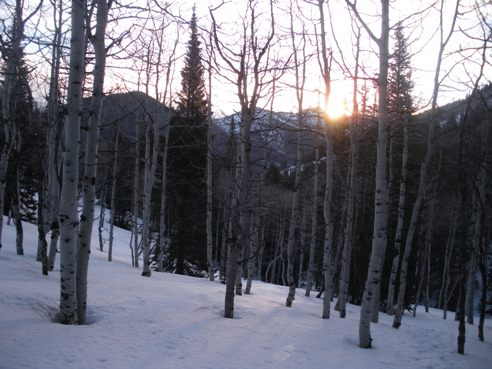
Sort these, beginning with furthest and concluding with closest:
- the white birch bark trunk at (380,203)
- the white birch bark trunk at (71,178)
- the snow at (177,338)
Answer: the white birch bark trunk at (380,203)
the white birch bark trunk at (71,178)
the snow at (177,338)

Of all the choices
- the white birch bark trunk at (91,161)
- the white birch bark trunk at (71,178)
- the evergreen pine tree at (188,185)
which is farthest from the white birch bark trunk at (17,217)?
the evergreen pine tree at (188,185)

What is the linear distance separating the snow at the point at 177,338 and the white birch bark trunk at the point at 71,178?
1.54 ft

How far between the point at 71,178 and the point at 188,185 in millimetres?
17207

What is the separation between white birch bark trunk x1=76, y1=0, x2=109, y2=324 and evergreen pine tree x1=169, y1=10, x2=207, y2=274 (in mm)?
14587

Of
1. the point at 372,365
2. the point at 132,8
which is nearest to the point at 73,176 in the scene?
the point at 132,8

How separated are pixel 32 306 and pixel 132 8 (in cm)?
471

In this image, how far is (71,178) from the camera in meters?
5.69

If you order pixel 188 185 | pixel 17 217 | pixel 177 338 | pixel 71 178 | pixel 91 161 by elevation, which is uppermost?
pixel 188 185

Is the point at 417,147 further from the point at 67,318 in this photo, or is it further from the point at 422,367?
the point at 67,318

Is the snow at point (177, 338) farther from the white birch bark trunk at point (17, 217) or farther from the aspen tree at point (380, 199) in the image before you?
the white birch bark trunk at point (17, 217)

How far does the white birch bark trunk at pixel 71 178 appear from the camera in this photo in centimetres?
565

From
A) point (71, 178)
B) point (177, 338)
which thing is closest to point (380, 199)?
point (177, 338)

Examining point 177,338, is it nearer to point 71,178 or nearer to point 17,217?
point 71,178

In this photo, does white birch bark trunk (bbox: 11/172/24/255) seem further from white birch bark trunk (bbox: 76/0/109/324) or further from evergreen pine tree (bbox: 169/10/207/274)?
evergreen pine tree (bbox: 169/10/207/274)
